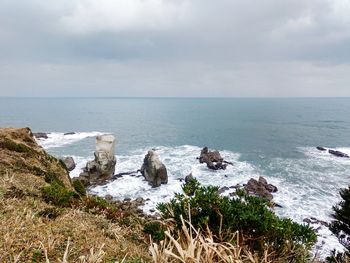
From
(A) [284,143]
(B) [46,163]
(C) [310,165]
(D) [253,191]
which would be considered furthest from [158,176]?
(A) [284,143]

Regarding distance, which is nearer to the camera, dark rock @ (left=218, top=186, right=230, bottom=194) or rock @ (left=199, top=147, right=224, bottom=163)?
dark rock @ (left=218, top=186, right=230, bottom=194)

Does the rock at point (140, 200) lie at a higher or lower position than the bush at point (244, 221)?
lower

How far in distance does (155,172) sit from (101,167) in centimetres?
881

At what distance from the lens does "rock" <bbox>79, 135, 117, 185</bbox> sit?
41719 millimetres

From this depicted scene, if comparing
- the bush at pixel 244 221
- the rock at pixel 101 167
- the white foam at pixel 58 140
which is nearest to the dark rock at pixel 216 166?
the rock at pixel 101 167

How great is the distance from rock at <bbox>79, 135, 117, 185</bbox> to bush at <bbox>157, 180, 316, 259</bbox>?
37.9m

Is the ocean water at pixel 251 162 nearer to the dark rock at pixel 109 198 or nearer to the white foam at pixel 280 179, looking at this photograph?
the white foam at pixel 280 179

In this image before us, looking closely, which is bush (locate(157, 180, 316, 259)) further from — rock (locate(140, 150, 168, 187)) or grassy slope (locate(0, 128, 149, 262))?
rock (locate(140, 150, 168, 187))

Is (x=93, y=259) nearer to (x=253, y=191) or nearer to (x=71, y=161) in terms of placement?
(x=253, y=191)

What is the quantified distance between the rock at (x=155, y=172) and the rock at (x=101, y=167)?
19.9 feet

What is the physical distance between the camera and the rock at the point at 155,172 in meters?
39.8

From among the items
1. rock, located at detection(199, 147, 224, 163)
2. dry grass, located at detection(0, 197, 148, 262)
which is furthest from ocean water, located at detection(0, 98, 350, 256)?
dry grass, located at detection(0, 197, 148, 262)

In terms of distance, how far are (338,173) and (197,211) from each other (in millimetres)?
48643

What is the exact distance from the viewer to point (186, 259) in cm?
266
